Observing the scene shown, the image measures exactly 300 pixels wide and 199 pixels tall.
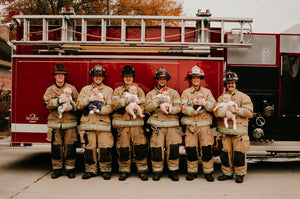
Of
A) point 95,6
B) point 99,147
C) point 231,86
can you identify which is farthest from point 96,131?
point 95,6

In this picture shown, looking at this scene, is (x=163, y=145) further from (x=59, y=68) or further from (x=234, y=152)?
(x=59, y=68)

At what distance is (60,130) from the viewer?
16.7ft

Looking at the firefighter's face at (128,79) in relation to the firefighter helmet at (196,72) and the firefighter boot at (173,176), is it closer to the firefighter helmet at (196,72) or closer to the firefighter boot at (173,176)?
the firefighter helmet at (196,72)

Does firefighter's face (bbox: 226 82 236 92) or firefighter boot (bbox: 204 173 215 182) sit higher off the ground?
firefighter's face (bbox: 226 82 236 92)

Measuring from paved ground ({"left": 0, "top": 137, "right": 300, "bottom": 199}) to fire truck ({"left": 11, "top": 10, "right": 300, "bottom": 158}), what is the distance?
0.69 metres

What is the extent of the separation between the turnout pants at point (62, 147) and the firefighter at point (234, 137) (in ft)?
9.40

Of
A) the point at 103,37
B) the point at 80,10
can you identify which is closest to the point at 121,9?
the point at 80,10

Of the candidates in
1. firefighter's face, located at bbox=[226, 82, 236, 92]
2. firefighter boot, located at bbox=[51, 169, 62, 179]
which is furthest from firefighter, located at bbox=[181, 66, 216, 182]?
firefighter boot, located at bbox=[51, 169, 62, 179]

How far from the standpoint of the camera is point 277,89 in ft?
19.2

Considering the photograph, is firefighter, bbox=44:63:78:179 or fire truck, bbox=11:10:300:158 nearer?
firefighter, bbox=44:63:78:179

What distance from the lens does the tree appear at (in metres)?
13.2

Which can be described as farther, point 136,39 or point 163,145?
point 136,39

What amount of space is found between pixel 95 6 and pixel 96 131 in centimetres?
1119

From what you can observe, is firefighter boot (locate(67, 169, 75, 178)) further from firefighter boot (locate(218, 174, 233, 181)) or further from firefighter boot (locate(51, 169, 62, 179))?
firefighter boot (locate(218, 174, 233, 181))
